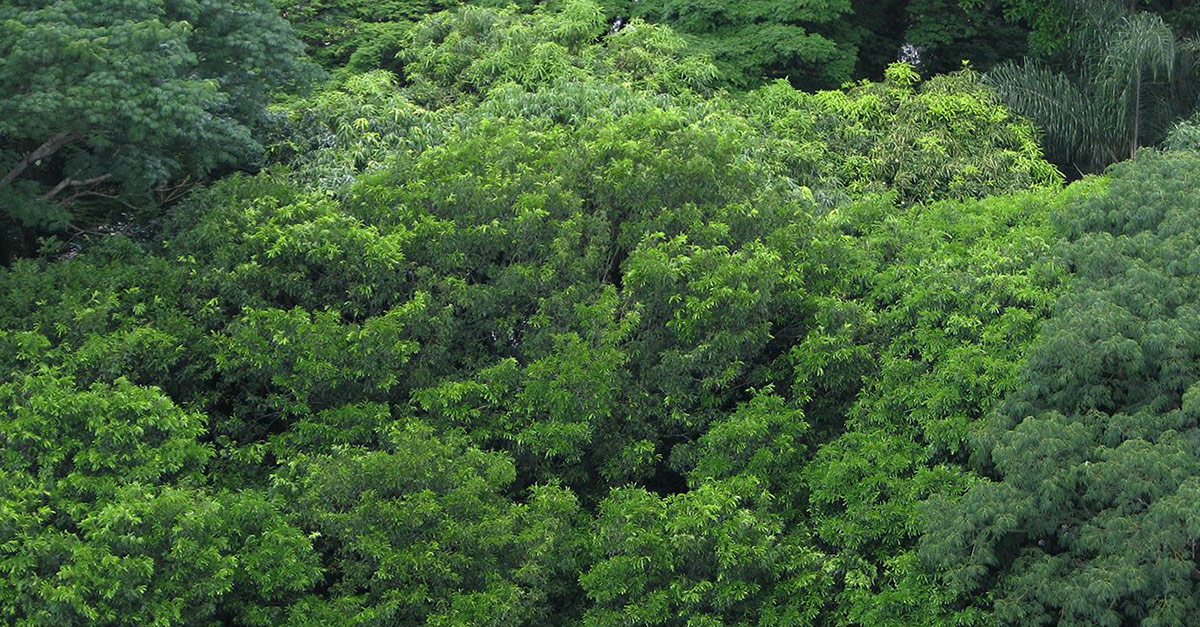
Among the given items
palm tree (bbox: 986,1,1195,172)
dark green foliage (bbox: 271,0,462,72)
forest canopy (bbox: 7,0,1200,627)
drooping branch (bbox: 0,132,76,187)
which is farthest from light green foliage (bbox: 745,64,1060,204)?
drooping branch (bbox: 0,132,76,187)

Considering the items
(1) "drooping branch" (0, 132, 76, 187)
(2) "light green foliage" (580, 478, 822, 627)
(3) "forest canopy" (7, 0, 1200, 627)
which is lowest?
(2) "light green foliage" (580, 478, 822, 627)

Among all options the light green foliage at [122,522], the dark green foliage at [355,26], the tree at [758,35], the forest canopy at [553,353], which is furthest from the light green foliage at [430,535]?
the tree at [758,35]

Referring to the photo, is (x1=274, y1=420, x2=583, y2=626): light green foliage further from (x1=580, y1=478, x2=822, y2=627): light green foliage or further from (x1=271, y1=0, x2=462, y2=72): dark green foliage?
(x1=271, y1=0, x2=462, y2=72): dark green foliage

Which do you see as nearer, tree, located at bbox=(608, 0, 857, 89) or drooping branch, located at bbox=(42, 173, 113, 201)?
drooping branch, located at bbox=(42, 173, 113, 201)

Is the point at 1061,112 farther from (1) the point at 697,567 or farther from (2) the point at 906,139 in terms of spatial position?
(1) the point at 697,567

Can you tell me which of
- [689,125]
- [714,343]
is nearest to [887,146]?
[689,125]

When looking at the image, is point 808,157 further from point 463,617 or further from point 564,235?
point 463,617

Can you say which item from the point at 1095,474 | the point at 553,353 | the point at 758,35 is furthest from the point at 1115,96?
the point at 1095,474
